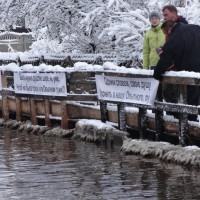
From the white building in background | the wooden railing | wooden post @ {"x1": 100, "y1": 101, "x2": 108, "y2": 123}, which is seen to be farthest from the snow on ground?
the white building in background

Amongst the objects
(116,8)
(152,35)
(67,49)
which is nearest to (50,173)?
(152,35)

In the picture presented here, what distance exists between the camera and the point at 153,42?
11.9m

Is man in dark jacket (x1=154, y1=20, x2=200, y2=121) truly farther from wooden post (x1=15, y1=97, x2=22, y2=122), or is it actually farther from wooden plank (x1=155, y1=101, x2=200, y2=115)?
wooden post (x1=15, y1=97, x2=22, y2=122)

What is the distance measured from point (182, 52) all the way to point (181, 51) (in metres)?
0.03

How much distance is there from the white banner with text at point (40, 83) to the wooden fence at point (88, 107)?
3.4 inches

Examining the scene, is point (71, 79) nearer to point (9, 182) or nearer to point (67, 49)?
point (9, 182)

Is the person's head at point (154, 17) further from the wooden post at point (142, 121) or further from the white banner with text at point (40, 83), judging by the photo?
the white banner with text at point (40, 83)

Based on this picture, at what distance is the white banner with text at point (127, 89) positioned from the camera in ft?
33.7

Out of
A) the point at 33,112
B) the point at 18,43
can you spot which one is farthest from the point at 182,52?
the point at 18,43

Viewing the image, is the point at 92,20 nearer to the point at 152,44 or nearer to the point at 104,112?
the point at 152,44

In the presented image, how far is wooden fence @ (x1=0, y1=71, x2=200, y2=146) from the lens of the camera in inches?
378

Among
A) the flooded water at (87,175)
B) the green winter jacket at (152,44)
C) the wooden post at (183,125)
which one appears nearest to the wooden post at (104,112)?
the flooded water at (87,175)

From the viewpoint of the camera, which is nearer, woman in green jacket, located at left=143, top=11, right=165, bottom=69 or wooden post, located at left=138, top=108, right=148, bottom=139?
wooden post, located at left=138, top=108, right=148, bottom=139

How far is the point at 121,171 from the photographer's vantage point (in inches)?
345
